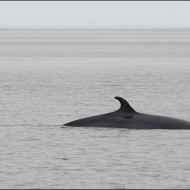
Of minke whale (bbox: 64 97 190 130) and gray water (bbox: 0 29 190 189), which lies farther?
minke whale (bbox: 64 97 190 130)

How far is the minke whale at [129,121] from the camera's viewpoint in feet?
83.1

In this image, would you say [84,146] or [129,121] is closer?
[84,146]

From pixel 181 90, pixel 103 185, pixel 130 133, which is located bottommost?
pixel 103 185

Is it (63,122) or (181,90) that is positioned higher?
(181,90)

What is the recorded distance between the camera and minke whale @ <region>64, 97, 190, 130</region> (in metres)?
25.3

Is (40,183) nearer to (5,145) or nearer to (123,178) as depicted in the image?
(123,178)

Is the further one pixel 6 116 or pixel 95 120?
pixel 6 116

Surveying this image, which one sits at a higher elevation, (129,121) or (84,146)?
(129,121)

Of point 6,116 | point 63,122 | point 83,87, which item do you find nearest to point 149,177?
point 63,122

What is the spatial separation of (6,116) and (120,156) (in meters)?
9.86

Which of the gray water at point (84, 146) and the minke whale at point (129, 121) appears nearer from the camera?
the gray water at point (84, 146)

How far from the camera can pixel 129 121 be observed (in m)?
25.7

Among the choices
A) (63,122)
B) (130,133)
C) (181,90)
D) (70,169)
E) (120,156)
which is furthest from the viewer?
(181,90)

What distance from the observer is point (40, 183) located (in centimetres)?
1717
